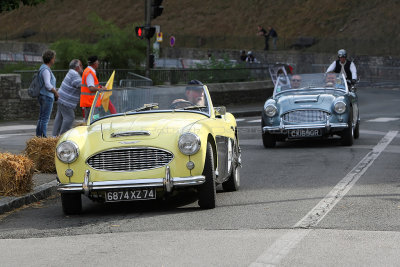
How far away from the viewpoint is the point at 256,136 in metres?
20.1

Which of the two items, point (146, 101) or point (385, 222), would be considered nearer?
point (385, 222)

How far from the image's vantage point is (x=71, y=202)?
958 cm

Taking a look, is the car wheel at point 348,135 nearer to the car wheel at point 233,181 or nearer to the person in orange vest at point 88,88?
the person in orange vest at point 88,88

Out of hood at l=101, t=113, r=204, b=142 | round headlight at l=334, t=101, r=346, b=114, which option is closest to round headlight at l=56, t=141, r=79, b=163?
hood at l=101, t=113, r=204, b=142

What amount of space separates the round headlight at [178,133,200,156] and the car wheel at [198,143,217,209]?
0.68ft

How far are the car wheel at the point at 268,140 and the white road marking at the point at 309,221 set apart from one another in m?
3.03

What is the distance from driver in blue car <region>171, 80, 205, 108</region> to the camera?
10938mm

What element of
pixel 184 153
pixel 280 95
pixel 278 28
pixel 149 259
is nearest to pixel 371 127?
pixel 280 95

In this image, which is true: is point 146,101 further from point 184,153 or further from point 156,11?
point 156,11

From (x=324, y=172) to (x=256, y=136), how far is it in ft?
24.1

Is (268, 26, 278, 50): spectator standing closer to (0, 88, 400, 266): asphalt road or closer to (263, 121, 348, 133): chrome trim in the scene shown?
(263, 121, 348, 133): chrome trim

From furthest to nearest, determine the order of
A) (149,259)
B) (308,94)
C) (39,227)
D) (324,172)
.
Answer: (308,94) → (324,172) → (39,227) → (149,259)

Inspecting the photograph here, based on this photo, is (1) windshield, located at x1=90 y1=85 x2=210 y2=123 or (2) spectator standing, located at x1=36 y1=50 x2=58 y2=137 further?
(2) spectator standing, located at x1=36 y1=50 x2=58 y2=137

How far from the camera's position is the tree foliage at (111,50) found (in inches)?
1307
